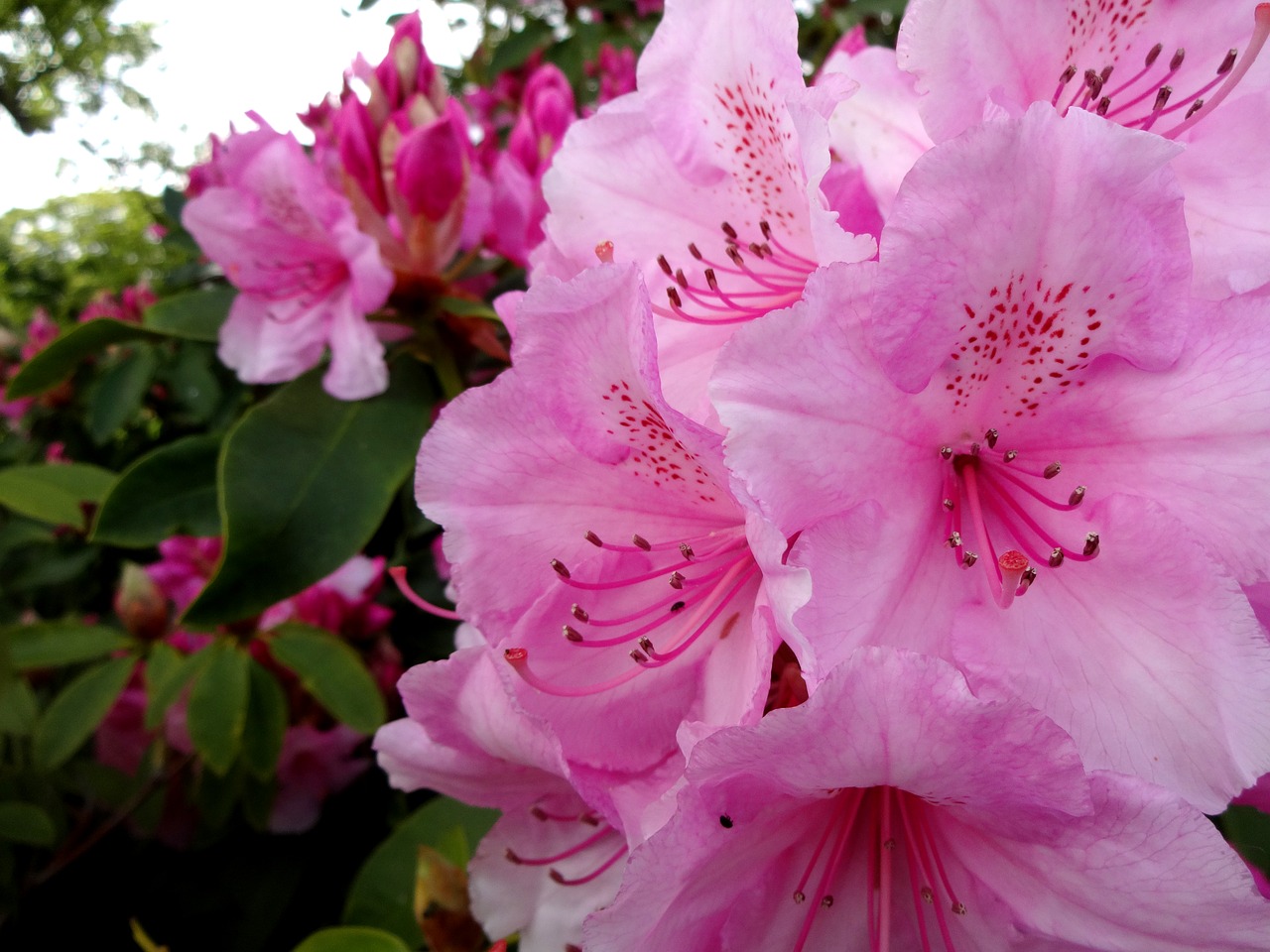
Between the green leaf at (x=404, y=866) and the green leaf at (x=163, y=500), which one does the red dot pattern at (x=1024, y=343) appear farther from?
the green leaf at (x=163, y=500)

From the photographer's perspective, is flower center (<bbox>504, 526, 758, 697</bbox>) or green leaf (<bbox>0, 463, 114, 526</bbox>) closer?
flower center (<bbox>504, 526, 758, 697</bbox>)

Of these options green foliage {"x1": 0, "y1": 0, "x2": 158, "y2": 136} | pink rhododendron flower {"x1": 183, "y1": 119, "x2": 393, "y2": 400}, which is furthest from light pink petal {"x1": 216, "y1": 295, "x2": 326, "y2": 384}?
green foliage {"x1": 0, "y1": 0, "x2": 158, "y2": 136}

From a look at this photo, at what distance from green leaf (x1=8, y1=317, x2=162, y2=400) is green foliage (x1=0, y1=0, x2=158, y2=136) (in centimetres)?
475

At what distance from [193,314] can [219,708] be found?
48 cm

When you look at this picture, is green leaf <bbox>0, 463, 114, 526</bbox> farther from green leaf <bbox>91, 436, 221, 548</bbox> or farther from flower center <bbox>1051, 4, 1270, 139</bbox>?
flower center <bbox>1051, 4, 1270, 139</bbox>

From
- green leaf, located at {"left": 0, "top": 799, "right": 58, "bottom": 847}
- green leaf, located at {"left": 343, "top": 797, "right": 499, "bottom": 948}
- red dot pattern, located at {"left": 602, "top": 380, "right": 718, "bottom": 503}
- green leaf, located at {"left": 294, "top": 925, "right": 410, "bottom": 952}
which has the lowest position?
green leaf, located at {"left": 0, "top": 799, "right": 58, "bottom": 847}

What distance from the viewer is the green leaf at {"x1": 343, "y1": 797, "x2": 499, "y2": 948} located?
0.95 metres

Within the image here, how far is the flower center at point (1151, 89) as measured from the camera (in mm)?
522

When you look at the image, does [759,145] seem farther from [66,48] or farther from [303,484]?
[66,48]

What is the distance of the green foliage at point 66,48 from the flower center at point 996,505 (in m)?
5.66

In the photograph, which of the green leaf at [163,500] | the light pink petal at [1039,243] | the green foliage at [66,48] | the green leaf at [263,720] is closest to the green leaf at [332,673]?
the green leaf at [263,720]

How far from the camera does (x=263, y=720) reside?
1232 millimetres

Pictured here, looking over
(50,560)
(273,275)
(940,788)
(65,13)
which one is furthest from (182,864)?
(65,13)

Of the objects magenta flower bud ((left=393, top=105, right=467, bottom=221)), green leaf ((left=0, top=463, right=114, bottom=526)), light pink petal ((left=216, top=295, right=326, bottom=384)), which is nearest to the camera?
magenta flower bud ((left=393, top=105, right=467, bottom=221))
